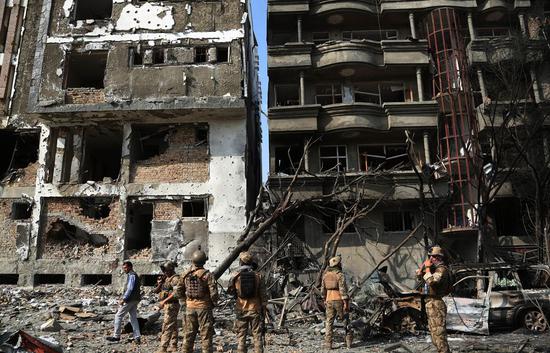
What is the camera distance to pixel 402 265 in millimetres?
19531

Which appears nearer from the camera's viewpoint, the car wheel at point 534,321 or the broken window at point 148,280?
the car wheel at point 534,321

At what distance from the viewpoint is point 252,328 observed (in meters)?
7.47

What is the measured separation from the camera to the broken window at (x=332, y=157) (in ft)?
69.4

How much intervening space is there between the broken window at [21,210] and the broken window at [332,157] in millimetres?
12385

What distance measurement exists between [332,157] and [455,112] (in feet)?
18.9

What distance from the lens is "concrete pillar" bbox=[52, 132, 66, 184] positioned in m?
18.7

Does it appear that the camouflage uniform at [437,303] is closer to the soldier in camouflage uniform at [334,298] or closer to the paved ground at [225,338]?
the paved ground at [225,338]

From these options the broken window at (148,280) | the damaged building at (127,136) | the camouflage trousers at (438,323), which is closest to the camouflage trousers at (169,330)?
the camouflage trousers at (438,323)

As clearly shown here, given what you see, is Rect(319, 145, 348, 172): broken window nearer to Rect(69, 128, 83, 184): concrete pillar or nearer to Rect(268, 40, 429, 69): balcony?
Rect(268, 40, 429, 69): balcony

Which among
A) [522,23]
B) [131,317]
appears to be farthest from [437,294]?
[522,23]

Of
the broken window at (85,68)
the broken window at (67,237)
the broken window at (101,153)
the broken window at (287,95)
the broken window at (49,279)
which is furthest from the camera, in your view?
the broken window at (287,95)

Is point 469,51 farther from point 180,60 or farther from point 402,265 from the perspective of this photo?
point 180,60

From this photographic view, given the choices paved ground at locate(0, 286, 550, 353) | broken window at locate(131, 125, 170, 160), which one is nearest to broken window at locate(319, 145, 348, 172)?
broken window at locate(131, 125, 170, 160)

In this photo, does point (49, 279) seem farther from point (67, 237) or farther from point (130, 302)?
point (130, 302)
